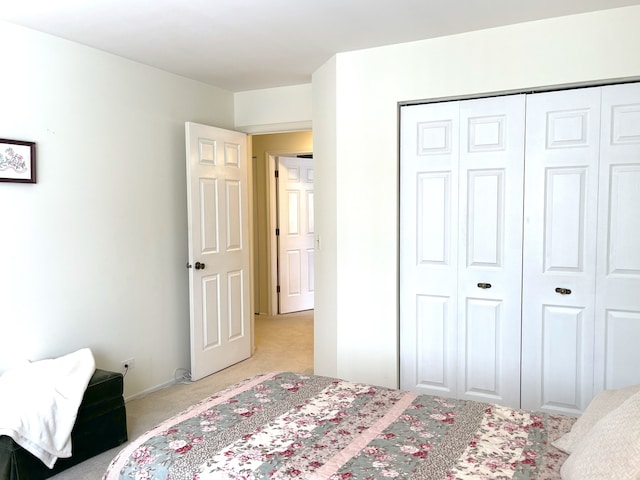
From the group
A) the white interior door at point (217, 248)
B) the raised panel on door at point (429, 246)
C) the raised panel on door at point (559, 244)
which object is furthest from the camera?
the white interior door at point (217, 248)

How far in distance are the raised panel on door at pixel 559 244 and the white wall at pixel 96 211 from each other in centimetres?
261

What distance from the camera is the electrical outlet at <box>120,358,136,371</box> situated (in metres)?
3.66

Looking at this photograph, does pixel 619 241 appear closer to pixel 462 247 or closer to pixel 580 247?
pixel 580 247

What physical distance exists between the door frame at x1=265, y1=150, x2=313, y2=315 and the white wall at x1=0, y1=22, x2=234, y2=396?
2099 millimetres

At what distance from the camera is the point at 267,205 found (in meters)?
6.48

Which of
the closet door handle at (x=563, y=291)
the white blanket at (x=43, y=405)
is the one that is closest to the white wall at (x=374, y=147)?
the closet door handle at (x=563, y=291)

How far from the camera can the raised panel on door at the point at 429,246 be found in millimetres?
3332

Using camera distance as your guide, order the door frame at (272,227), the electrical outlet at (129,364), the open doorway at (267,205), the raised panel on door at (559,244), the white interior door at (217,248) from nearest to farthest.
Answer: the raised panel on door at (559,244)
the electrical outlet at (129,364)
the white interior door at (217,248)
the open doorway at (267,205)
the door frame at (272,227)

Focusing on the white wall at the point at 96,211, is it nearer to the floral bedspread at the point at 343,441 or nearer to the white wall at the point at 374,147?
the white wall at the point at 374,147

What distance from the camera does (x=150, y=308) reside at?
3883 mm

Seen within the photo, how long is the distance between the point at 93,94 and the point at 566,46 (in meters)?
2.95

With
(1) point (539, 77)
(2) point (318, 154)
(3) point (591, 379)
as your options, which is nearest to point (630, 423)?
(3) point (591, 379)

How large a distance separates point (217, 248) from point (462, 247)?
6.73ft

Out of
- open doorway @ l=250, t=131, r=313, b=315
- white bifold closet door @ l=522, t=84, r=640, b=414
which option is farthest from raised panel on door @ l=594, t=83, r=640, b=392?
open doorway @ l=250, t=131, r=313, b=315
